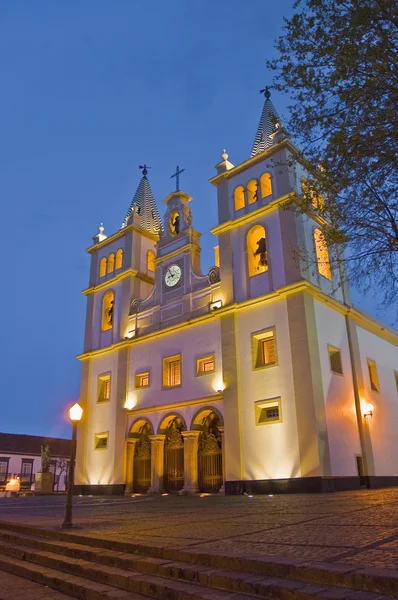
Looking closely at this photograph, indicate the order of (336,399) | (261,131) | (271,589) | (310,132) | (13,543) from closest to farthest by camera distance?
(271,589)
(13,543)
(310,132)
(336,399)
(261,131)

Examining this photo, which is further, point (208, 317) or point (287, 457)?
point (208, 317)

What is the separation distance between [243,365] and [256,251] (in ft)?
17.1

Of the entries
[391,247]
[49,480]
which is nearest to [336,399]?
[391,247]

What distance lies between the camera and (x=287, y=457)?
1702 centimetres

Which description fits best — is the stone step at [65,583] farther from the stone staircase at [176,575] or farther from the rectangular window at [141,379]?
the rectangular window at [141,379]

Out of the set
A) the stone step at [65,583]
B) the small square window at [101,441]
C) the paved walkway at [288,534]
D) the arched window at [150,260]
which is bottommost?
the stone step at [65,583]

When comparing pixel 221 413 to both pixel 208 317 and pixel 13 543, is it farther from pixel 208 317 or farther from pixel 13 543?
pixel 13 543

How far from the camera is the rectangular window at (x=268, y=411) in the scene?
17.8 metres

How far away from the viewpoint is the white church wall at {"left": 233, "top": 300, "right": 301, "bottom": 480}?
17156 mm

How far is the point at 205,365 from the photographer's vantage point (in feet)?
69.3

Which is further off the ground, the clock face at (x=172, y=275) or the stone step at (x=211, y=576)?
the clock face at (x=172, y=275)

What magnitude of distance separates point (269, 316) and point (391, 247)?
9290mm

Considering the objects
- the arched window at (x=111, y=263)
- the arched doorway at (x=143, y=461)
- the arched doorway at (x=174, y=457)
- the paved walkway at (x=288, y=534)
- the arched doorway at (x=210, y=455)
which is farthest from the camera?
the arched window at (x=111, y=263)

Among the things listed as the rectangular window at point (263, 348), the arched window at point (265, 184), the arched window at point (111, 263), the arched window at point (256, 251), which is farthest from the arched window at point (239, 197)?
the arched window at point (111, 263)
